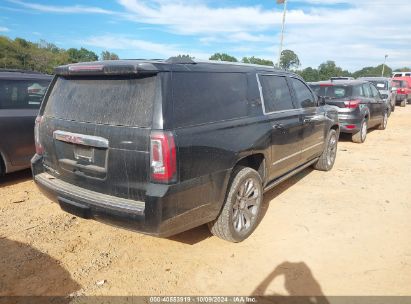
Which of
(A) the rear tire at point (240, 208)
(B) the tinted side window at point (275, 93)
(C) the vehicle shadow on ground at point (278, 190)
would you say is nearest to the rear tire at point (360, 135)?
(C) the vehicle shadow on ground at point (278, 190)

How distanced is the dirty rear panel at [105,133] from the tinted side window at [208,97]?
0.23 metres

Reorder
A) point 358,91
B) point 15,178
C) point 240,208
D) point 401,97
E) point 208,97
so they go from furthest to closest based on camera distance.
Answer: point 401,97 → point 358,91 → point 15,178 → point 240,208 → point 208,97

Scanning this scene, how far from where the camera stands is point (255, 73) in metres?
3.96

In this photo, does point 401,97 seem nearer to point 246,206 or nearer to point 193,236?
point 246,206

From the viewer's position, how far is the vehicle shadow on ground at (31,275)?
2783 millimetres

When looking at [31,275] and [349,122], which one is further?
[349,122]

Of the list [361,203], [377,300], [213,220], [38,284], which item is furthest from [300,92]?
[38,284]

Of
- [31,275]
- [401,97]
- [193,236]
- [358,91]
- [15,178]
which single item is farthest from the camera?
[401,97]

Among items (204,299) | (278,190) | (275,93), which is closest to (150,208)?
(204,299)

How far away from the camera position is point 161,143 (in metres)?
2.58

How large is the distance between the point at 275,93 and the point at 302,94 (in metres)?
1.02

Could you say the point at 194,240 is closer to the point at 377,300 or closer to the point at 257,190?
the point at 257,190

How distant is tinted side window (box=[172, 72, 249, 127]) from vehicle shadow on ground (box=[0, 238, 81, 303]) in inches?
67.6

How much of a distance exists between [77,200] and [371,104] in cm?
908
